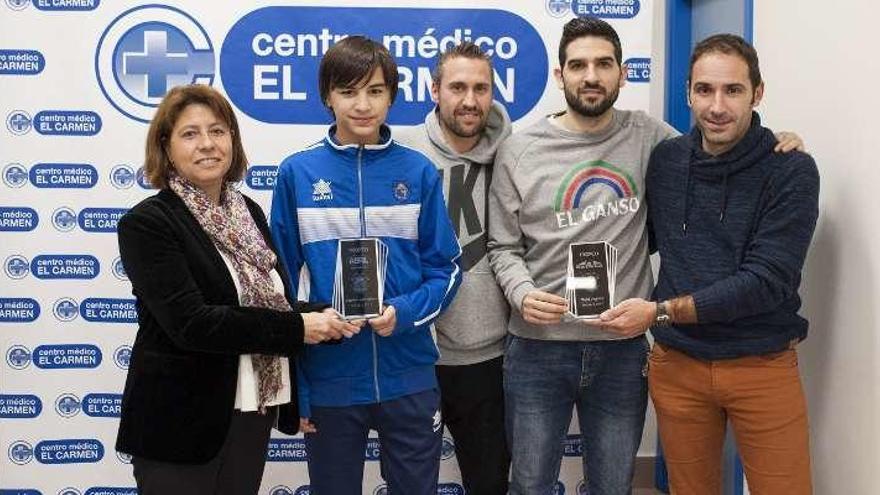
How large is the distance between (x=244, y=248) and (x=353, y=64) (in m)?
0.59

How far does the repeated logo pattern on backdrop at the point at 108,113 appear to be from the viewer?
331cm

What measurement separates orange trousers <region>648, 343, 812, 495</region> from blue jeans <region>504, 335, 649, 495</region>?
0.09 metres

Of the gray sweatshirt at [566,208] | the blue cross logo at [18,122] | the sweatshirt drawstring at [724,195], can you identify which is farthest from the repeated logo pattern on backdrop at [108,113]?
the sweatshirt drawstring at [724,195]

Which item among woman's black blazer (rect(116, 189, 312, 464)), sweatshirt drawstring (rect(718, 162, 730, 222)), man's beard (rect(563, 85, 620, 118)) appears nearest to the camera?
woman's black blazer (rect(116, 189, 312, 464))

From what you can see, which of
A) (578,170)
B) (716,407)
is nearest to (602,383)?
(716,407)

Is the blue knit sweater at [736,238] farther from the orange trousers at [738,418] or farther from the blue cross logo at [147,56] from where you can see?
the blue cross logo at [147,56]

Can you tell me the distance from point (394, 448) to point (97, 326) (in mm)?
1679

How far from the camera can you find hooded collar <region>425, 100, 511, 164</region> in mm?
2637

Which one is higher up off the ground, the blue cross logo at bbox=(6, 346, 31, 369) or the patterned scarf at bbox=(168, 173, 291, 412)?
the patterned scarf at bbox=(168, 173, 291, 412)

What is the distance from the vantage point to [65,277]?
11.0 feet

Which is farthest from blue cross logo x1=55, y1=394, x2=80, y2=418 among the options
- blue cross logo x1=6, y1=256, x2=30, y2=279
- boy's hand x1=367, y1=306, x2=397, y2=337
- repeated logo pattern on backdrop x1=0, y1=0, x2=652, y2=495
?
boy's hand x1=367, y1=306, x2=397, y2=337

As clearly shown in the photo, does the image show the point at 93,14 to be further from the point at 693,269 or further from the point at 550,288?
the point at 693,269

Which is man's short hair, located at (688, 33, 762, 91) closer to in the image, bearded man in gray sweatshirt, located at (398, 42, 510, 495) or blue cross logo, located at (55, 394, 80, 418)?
bearded man in gray sweatshirt, located at (398, 42, 510, 495)

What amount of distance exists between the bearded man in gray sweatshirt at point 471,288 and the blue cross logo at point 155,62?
4.05 ft
